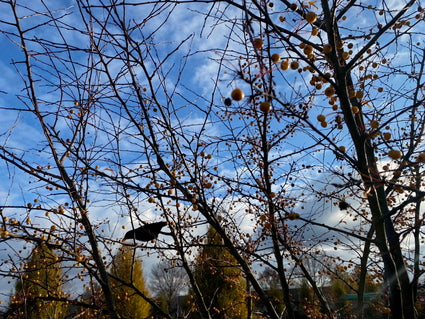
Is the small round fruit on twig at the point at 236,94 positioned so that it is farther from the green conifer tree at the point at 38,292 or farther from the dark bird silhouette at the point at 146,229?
the green conifer tree at the point at 38,292

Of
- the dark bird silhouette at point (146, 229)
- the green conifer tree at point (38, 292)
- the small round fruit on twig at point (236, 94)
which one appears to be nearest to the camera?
the small round fruit on twig at point (236, 94)

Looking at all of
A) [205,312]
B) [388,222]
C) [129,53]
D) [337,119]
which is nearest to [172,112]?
[129,53]

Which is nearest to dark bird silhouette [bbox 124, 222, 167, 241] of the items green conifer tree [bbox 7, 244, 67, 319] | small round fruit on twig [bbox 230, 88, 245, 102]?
green conifer tree [bbox 7, 244, 67, 319]

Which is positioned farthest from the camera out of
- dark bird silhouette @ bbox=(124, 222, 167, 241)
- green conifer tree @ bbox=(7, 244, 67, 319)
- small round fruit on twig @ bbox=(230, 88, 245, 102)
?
dark bird silhouette @ bbox=(124, 222, 167, 241)

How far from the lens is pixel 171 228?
3.19 metres

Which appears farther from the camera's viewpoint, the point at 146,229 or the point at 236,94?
the point at 146,229

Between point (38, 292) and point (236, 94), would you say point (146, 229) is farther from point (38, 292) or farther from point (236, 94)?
point (38, 292)

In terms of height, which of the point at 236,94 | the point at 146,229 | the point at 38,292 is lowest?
the point at 38,292

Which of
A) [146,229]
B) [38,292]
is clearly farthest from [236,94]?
[38,292]

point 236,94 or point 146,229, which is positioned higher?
point 236,94

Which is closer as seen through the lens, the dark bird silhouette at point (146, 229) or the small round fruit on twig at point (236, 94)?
the small round fruit on twig at point (236, 94)

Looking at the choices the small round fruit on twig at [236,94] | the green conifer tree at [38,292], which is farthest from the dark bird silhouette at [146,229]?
the small round fruit on twig at [236,94]

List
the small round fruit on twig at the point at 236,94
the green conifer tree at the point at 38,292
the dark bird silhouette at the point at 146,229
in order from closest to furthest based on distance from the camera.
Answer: the small round fruit on twig at the point at 236,94 < the green conifer tree at the point at 38,292 < the dark bird silhouette at the point at 146,229

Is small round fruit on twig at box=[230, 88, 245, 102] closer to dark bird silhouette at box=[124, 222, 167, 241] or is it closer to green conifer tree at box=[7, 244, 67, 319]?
dark bird silhouette at box=[124, 222, 167, 241]
